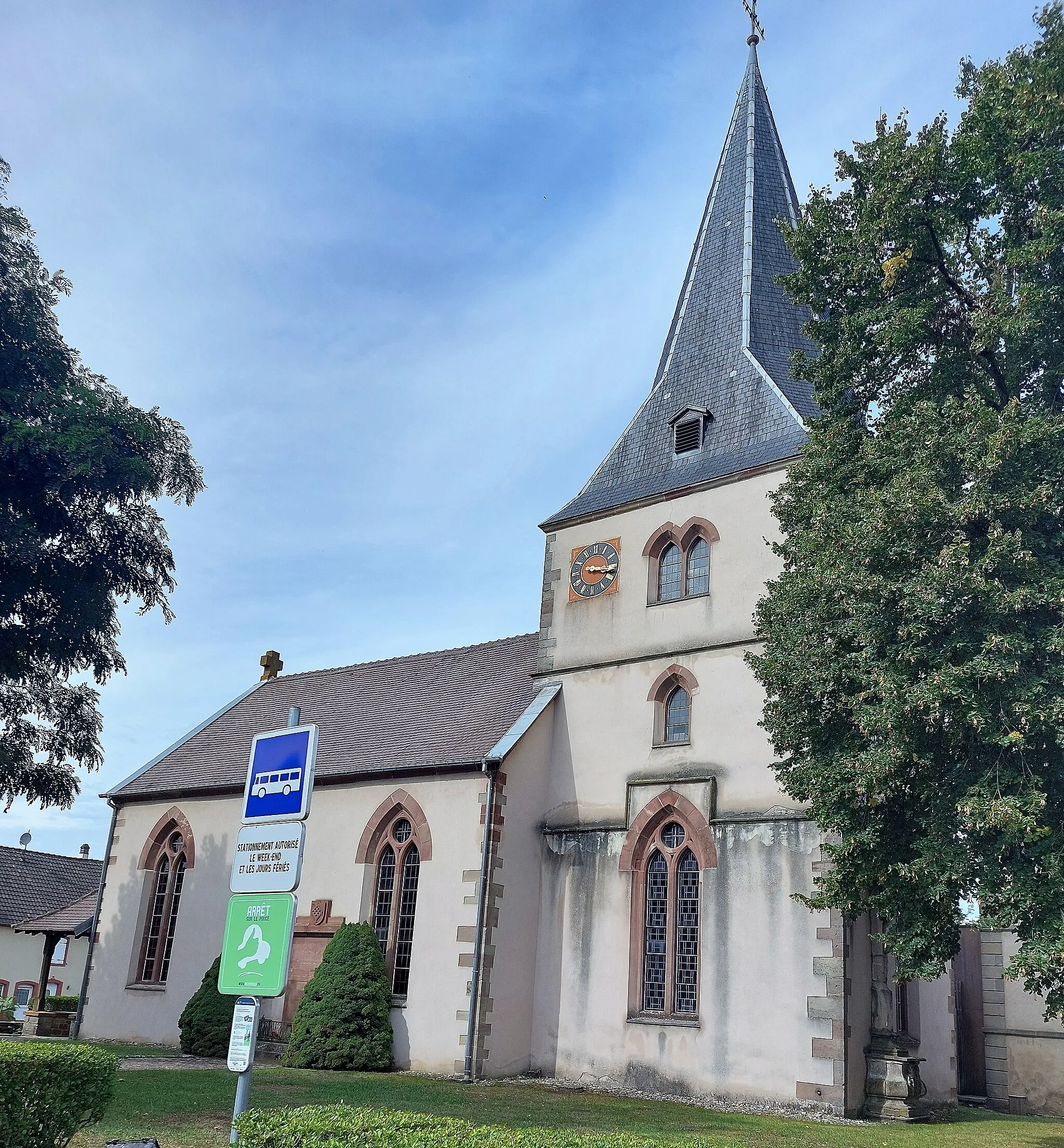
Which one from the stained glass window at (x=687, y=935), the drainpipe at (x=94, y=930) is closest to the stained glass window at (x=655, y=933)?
the stained glass window at (x=687, y=935)

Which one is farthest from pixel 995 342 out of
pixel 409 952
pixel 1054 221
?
pixel 409 952

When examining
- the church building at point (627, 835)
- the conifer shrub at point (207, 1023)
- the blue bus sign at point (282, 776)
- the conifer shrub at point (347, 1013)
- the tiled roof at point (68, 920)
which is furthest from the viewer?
the tiled roof at point (68, 920)

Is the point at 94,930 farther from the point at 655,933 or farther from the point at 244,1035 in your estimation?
the point at 244,1035

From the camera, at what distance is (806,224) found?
1580 cm

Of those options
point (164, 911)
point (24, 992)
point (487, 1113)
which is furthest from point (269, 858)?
point (24, 992)

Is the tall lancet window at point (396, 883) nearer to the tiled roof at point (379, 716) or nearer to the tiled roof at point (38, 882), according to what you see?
the tiled roof at point (379, 716)

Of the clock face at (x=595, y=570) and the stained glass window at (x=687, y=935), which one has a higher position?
the clock face at (x=595, y=570)

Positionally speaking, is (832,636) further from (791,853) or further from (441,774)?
(441,774)

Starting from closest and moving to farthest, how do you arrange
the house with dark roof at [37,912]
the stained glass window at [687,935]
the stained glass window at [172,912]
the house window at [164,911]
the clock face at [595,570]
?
the stained glass window at [687,935]
the clock face at [595,570]
the stained glass window at [172,912]
the house window at [164,911]
the house with dark roof at [37,912]

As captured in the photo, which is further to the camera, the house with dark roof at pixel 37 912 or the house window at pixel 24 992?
the house window at pixel 24 992

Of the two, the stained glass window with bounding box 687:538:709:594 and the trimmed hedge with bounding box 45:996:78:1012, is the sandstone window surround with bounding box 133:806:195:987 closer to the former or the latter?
the trimmed hedge with bounding box 45:996:78:1012

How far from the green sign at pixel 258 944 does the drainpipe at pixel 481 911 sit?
12171 millimetres

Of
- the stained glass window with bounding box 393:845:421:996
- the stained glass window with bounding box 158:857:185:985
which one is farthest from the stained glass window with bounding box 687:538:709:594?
the stained glass window with bounding box 158:857:185:985

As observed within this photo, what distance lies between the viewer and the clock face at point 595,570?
883 inches
